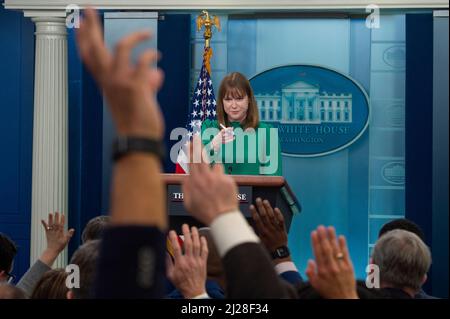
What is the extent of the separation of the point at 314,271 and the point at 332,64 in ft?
17.6

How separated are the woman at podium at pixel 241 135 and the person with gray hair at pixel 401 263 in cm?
167

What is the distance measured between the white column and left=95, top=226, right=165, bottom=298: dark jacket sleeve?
6020 mm

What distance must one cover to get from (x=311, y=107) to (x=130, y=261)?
597 cm

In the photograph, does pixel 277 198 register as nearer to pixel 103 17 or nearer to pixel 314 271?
pixel 314 271

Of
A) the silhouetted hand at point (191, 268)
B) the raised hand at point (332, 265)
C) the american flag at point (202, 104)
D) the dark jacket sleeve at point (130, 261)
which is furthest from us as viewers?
the american flag at point (202, 104)

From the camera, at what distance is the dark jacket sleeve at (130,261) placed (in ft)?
3.72

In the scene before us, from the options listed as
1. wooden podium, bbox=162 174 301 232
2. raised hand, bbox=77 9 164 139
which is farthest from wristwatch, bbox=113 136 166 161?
wooden podium, bbox=162 174 301 232

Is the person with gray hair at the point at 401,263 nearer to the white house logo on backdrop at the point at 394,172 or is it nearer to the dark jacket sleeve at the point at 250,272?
the dark jacket sleeve at the point at 250,272

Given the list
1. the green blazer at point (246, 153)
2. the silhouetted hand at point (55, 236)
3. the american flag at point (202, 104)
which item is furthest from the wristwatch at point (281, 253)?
the american flag at point (202, 104)

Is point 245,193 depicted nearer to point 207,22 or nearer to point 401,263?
point 401,263

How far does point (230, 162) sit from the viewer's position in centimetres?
455

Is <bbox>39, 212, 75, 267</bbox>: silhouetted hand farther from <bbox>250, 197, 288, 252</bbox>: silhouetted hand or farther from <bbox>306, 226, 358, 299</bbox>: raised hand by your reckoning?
<bbox>306, 226, 358, 299</bbox>: raised hand
